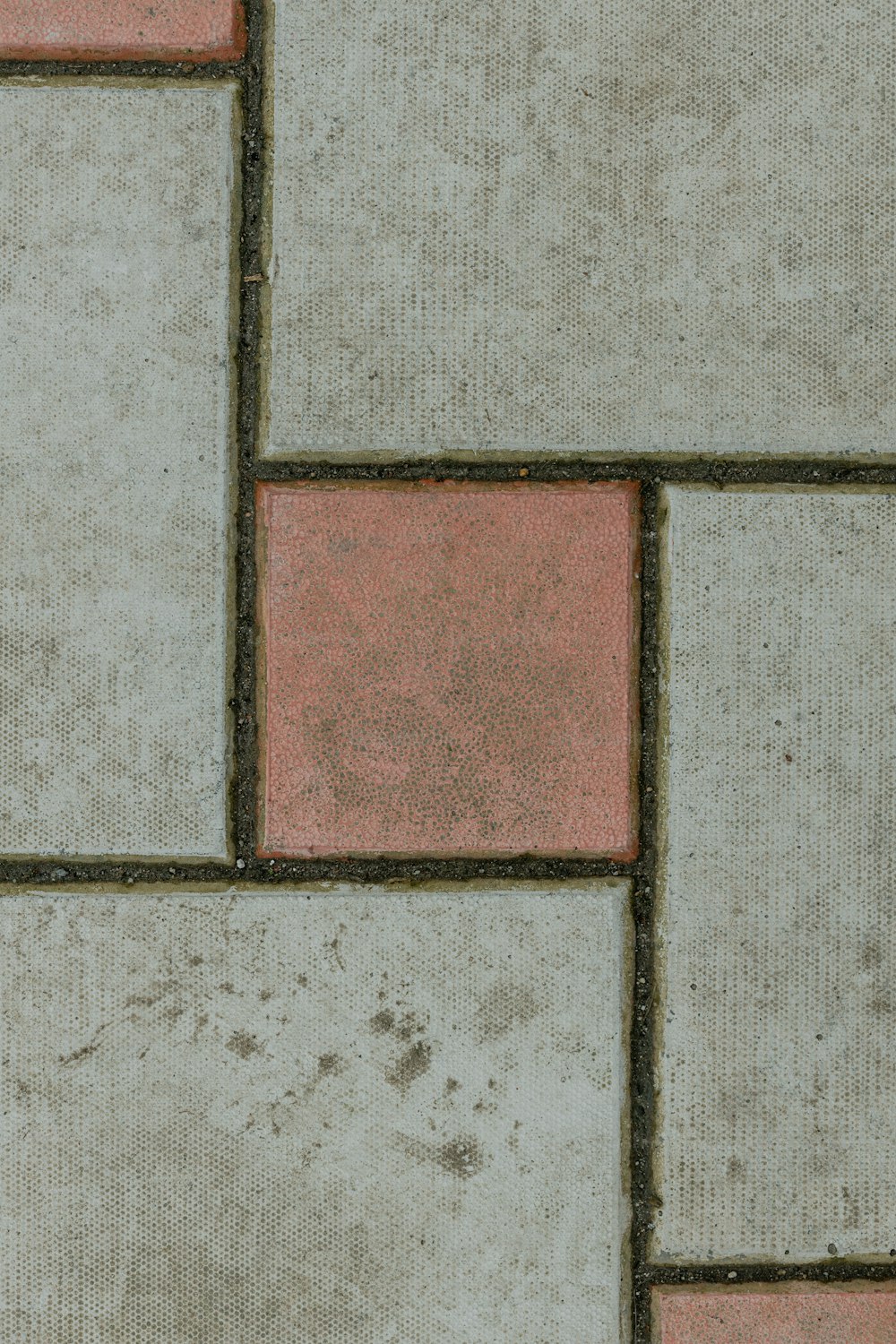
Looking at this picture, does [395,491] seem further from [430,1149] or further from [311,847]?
[430,1149]

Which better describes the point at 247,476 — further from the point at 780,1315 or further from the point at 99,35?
the point at 780,1315

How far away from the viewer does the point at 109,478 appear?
4.44 ft

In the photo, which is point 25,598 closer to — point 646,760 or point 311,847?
point 311,847

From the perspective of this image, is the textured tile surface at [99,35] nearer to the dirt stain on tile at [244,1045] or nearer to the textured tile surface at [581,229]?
the textured tile surface at [581,229]

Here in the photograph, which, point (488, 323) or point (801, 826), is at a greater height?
point (488, 323)

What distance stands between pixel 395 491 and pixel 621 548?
1.06ft

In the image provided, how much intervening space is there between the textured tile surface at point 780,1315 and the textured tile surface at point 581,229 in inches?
45.9

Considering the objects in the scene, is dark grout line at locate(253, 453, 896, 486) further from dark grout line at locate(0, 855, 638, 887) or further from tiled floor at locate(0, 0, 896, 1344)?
dark grout line at locate(0, 855, 638, 887)

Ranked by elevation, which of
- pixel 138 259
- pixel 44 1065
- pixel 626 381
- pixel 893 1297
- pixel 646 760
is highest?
pixel 138 259

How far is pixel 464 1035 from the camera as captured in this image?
1.35 m

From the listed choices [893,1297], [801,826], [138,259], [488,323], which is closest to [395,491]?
[488,323]

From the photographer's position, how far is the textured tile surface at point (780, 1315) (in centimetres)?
135

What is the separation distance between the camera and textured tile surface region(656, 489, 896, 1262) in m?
1.36

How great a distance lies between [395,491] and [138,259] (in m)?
0.48
